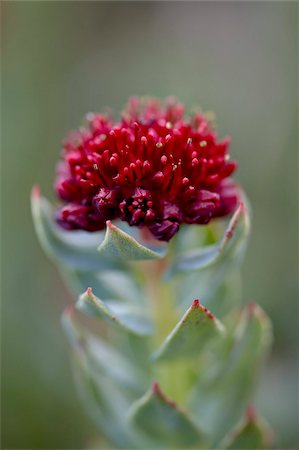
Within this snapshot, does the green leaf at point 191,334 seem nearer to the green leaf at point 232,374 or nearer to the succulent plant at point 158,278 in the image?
the succulent plant at point 158,278

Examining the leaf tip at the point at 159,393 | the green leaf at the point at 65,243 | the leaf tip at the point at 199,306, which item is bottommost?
the leaf tip at the point at 159,393

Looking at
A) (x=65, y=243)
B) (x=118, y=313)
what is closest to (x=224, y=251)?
(x=118, y=313)

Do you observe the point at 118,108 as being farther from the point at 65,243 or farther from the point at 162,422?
the point at 162,422

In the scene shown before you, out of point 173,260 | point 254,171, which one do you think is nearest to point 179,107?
point 173,260

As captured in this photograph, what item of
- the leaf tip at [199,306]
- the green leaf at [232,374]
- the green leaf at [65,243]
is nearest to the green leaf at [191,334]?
the leaf tip at [199,306]

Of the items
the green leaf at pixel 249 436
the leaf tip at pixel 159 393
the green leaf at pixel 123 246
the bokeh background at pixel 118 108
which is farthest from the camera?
the bokeh background at pixel 118 108

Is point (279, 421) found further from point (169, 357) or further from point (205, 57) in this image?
point (205, 57)
